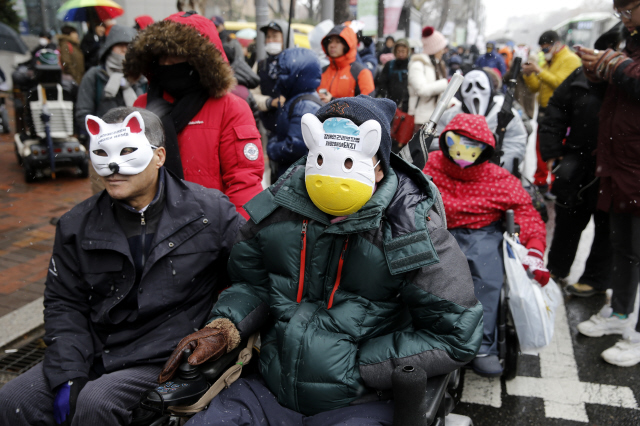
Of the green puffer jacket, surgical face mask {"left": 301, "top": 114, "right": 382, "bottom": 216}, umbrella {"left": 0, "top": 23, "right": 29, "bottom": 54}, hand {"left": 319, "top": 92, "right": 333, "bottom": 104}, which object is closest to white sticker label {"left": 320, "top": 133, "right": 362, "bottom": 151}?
surgical face mask {"left": 301, "top": 114, "right": 382, "bottom": 216}

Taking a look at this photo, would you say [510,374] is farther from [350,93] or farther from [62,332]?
[350,93]

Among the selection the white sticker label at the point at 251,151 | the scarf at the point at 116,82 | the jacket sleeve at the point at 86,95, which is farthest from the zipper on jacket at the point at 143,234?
the jacket sleeve at the point at 86,95

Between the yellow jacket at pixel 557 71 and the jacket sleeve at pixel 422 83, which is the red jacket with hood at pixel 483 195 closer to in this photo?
the jacket sleeve at pixel 422 83

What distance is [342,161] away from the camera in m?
1.93

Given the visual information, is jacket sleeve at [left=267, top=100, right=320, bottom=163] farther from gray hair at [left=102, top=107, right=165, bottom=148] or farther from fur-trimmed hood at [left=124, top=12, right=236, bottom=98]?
gray hair at [left=102, top=107, right=165, bottom=148]

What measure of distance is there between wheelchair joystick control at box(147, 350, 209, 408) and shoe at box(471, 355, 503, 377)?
1730 mm

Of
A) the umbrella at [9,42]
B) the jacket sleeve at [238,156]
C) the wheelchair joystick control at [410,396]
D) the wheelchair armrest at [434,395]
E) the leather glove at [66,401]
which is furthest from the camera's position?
the umbrella at [9,42]

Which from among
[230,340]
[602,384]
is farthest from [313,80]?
[602,384]

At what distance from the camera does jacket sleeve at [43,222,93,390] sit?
2.19 m

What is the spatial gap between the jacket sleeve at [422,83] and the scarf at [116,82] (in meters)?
3.86

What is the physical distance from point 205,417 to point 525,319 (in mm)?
2023

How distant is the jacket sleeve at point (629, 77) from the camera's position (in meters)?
3.26

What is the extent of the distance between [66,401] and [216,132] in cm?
159

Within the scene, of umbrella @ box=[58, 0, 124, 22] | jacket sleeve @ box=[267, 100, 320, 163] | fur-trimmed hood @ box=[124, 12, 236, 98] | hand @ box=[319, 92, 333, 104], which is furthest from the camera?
umbrella @ box=[58, 0, 124, 22]
